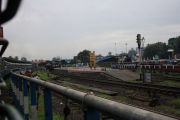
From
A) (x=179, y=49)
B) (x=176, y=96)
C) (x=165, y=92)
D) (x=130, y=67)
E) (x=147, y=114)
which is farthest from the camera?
(x=179, y=49)

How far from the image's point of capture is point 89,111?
2.76 m

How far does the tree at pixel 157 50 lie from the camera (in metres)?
115

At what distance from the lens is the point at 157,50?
120 meters

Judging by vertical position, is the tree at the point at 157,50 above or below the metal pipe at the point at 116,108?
above

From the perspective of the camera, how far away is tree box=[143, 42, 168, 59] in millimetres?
115312

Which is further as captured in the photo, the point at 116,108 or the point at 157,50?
the point at 157,50

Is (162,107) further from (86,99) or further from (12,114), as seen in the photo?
(12,114)

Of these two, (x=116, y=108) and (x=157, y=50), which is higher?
(x=157, y=50)

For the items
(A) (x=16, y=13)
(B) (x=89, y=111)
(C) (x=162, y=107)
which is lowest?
(C) (x=162, y=107)

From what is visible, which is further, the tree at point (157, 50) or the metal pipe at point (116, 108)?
the tree at point (157, 50)

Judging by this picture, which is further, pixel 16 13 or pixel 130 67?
pixel 130 67

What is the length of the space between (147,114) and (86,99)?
969 mm

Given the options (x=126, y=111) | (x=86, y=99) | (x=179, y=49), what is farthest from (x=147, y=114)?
(x=179, y=49)

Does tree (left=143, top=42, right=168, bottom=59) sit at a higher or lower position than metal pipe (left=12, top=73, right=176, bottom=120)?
higher
